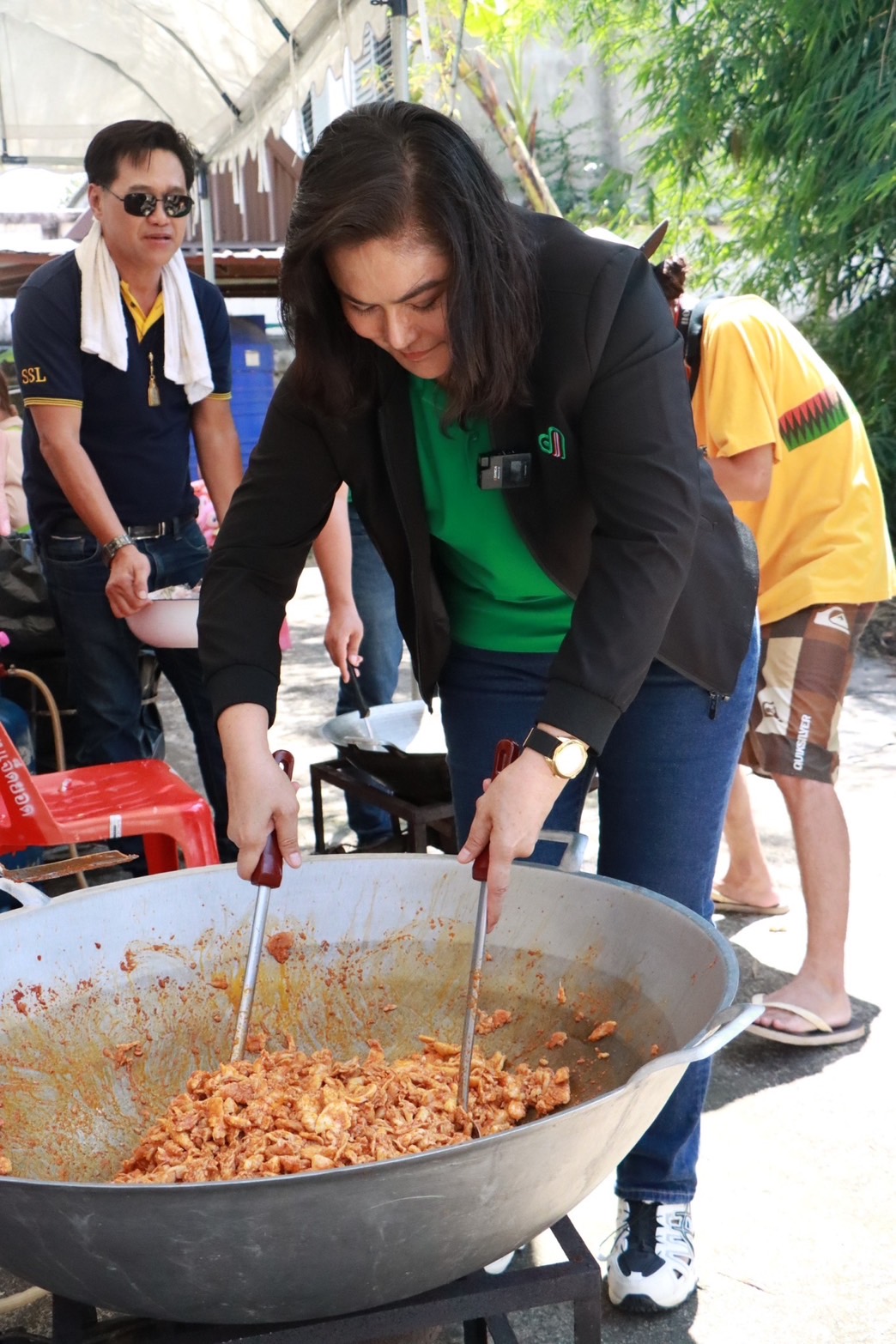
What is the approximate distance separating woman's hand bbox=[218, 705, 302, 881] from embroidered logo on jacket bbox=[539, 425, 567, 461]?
1.50 feet

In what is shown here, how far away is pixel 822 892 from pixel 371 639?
1.59 m

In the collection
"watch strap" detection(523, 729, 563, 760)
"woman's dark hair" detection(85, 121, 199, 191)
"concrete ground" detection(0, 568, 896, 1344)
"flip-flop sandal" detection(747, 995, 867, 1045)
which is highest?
"woman's dark hair" detection(85, 121, 199, 191)

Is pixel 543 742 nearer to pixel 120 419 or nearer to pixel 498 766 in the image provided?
pixel 498 766

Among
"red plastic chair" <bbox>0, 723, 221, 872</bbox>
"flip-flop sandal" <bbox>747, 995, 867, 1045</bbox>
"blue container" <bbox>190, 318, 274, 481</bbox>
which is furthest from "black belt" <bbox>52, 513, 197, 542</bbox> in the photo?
"blue container" <bbox>190, 318, 274, 481</bbox>

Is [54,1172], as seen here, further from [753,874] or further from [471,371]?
[753,874]

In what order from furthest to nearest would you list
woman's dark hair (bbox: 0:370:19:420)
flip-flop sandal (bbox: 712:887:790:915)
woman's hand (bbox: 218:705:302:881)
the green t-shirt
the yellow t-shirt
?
1. woman's dark hair (bbox: 0:370:19:420)
2. flip-flop sandal (bbox: 712:887:790:915)
3. the yellow t-shirt
4. the green t-shirt
5. woman's hand (bbox: 218:705:302:881)

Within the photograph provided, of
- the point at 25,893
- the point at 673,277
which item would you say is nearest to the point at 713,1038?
the point at 25,893

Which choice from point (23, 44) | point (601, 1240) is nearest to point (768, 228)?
point (23, 44)

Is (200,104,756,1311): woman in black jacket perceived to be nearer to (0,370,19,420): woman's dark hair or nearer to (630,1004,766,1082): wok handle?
(630,1004,766,1082): wok handle

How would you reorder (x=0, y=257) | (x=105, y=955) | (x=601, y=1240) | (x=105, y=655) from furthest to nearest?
1. (x=0, y=257)
2. (x=105, y=655)
3. (x=601, y=1240)
4. (x=105, y=955)

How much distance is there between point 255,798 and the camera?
1.42m

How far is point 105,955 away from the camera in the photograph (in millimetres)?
1473

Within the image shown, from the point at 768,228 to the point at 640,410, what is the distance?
665 centimetres

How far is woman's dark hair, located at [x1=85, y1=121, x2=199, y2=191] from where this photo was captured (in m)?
3.15
